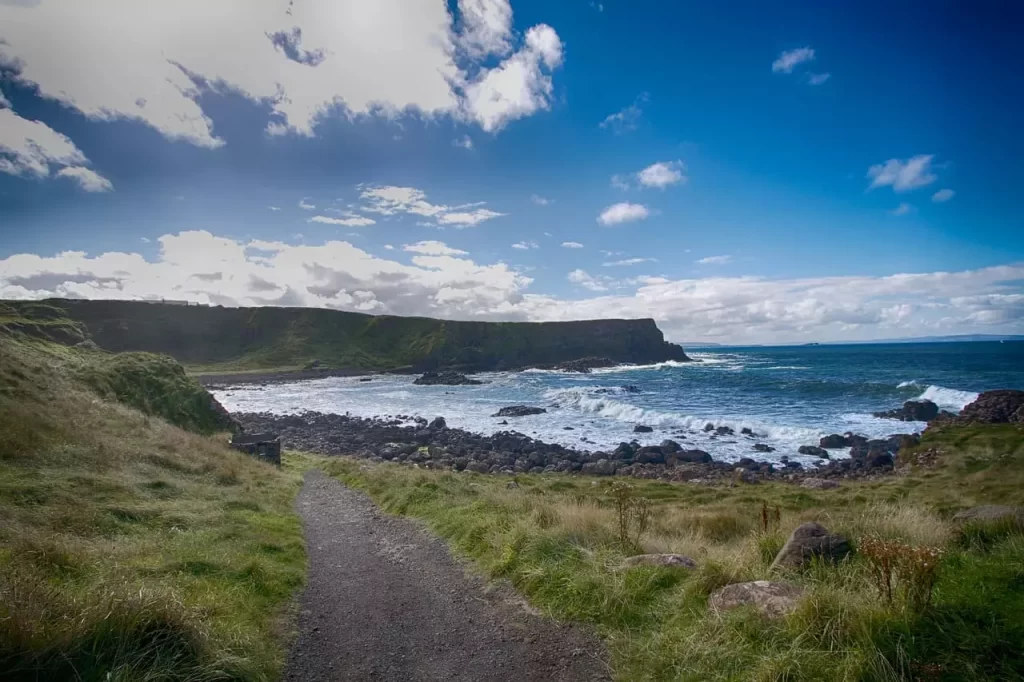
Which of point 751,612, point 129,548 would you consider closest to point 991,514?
point 751,612

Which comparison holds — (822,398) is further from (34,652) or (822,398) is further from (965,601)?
(34,652)

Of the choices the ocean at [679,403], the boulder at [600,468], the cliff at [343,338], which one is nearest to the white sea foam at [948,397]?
the ocean at [679,403]

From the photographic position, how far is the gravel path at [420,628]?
18.1 feet

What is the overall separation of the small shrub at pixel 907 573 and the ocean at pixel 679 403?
96.7 ft

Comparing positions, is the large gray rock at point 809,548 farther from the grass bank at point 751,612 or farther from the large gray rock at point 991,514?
the large gray rock at point 991,514

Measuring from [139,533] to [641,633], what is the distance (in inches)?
338

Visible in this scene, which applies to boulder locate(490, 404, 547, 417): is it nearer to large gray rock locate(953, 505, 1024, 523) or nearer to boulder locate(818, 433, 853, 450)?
boulder locate(818, 433, 853, 450)

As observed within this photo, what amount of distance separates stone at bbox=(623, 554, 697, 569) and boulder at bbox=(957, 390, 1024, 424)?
41.9 metres

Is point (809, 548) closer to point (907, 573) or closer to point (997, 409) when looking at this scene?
point (907, 573)

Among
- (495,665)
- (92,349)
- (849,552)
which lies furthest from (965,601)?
(92,349)

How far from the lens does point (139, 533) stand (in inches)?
340

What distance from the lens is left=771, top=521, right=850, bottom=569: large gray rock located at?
6.36m

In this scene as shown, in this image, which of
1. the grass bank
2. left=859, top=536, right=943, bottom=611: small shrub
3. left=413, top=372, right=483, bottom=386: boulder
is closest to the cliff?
left=413, top=372, right=483, bottom=386: boulder

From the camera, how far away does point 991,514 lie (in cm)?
763
